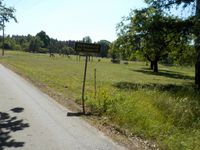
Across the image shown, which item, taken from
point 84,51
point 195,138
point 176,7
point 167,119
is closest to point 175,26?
point 176,7

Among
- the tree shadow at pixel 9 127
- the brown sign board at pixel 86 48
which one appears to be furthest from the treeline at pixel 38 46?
the tree shadow at pixel 9 127

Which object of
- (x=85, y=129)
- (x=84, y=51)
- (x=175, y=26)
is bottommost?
(x=85, y=129)

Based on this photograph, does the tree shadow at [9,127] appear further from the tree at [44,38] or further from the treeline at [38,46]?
the tree at [44,38]

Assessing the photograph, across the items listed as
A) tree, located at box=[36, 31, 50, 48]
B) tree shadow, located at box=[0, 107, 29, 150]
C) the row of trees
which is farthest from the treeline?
tree shadow, located at box=[0, 107, 29, 150]

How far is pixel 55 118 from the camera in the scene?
39.0ft

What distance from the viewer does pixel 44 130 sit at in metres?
9.99

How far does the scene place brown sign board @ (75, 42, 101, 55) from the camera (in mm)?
13914

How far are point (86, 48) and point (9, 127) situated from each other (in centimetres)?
496

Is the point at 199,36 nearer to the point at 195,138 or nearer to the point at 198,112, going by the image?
the point at 198,112

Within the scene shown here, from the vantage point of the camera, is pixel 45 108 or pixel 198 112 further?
pixel 45 108

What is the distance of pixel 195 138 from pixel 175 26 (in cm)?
1966

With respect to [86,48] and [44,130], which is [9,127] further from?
[86,48]

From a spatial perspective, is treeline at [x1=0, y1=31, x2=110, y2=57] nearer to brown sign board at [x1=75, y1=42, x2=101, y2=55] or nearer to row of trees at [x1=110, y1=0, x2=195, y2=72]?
row of trees at [x1=110, y1=0, x2=195, y2=72]

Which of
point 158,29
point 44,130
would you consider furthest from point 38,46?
point 44,130
